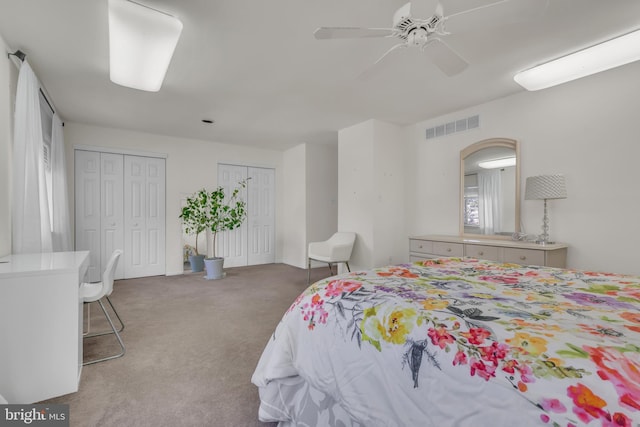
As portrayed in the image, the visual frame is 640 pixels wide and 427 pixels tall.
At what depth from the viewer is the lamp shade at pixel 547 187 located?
2857 mm

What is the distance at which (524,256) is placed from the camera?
9.37 feet

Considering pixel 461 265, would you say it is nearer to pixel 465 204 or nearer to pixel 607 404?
pixel 607 404

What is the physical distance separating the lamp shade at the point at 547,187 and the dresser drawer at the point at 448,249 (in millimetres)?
841

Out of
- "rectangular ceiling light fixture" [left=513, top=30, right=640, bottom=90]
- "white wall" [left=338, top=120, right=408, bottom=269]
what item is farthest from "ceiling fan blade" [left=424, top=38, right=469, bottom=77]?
"white wall" [left=338, top=120, right=408, bottom=269]

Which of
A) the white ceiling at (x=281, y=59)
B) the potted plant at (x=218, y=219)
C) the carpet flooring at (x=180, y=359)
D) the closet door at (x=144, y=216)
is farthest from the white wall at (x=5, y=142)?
the potted plant at (x=218, y=219)

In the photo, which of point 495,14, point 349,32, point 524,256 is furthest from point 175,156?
point 524,256

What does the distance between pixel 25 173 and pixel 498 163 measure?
184 inches

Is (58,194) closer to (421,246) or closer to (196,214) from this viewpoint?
(196,214)

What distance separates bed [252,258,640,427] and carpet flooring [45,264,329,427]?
44cm

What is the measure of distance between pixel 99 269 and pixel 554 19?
20.1 ft

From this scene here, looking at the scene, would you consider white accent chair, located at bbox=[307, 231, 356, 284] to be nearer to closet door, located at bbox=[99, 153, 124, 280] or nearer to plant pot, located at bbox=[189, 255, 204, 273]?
plant pot, located at bbox=[189, 255, 204, 273]

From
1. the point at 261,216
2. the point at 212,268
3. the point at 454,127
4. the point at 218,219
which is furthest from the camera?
the point at 261,216

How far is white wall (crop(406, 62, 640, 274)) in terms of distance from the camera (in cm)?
265

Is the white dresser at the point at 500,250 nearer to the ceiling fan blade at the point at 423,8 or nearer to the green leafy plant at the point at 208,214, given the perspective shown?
the ceiling fan blade at the point at 423,8
